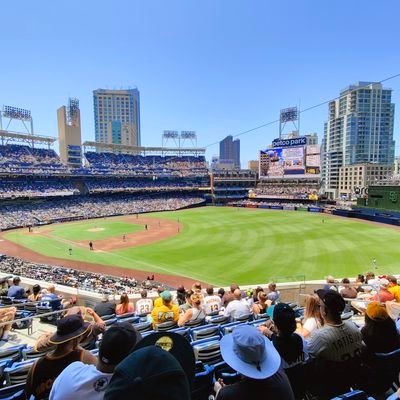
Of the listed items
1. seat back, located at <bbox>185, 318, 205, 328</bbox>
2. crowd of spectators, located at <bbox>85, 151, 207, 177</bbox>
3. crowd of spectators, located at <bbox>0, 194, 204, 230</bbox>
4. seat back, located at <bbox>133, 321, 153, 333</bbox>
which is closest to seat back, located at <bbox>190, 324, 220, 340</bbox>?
seat back, located at <bbox>185, 318, 205, 328</bbox>

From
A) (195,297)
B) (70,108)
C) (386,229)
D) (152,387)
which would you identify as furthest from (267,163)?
(152,387)

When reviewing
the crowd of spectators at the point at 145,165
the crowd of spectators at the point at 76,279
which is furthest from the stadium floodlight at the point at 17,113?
the crowd of spectators at the point at 76,279

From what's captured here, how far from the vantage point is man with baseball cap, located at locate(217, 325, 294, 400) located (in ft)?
7.26

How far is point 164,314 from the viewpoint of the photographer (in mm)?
6020

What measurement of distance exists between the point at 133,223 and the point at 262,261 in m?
28.5

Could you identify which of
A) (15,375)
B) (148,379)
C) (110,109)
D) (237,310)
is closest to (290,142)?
(237,310)

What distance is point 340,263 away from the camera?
23.7 meters

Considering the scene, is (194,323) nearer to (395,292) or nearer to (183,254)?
(395,292)

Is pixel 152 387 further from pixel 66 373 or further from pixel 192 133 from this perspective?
pixel 192 133

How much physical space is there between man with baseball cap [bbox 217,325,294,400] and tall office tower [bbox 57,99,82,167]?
251ft

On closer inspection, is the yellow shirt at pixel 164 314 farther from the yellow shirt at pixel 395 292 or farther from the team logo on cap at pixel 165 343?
the yellow shirt at pixel 395 292

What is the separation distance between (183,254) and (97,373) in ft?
86.3

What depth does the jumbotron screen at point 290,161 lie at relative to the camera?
65375mm

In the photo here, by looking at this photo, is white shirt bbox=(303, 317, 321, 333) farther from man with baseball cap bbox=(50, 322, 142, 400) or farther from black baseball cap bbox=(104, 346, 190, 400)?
black baseball cap bbox=(104, 346, 190, 400)
